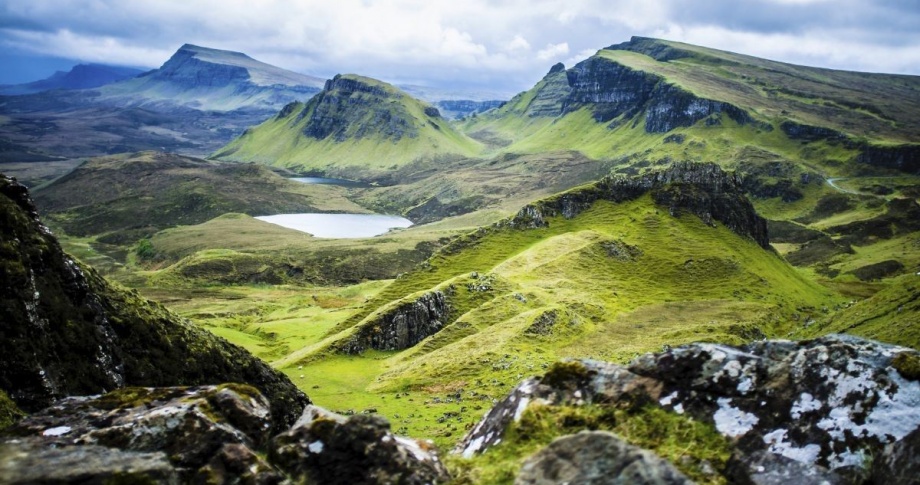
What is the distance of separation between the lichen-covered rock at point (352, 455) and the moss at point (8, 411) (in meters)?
9.61

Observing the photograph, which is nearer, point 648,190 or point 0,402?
point 0,402

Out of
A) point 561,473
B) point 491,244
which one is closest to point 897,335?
point 561,473

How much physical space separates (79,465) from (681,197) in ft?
425

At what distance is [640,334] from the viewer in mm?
79625

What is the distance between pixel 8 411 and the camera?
18.4 meters

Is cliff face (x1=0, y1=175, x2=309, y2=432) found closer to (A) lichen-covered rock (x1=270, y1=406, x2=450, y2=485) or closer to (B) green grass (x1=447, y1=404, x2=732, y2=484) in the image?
(A) lichen-covered rock (x1=270, y1=406, x2=450, y2=485)

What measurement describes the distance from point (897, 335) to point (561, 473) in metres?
50.7

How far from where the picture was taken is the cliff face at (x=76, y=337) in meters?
21.3

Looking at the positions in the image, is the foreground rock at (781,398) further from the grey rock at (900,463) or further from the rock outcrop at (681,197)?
the rock outcrop at (681,197)

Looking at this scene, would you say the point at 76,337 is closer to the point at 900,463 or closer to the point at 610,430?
the point at 610,430

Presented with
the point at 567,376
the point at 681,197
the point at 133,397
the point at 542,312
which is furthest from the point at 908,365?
the point at 681,197

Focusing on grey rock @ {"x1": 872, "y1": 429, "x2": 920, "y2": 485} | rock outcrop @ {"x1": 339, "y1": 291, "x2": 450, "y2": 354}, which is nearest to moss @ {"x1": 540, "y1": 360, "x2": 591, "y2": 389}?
grey rock @ {"x1": 872, "y1": 429, "x2": 920, "y2": 485}

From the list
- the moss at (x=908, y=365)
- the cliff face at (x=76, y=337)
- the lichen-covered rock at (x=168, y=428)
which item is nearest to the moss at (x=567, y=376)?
the moss at (x=908, y=365)

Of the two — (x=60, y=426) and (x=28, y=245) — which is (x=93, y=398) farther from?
(x=28, y=245)
